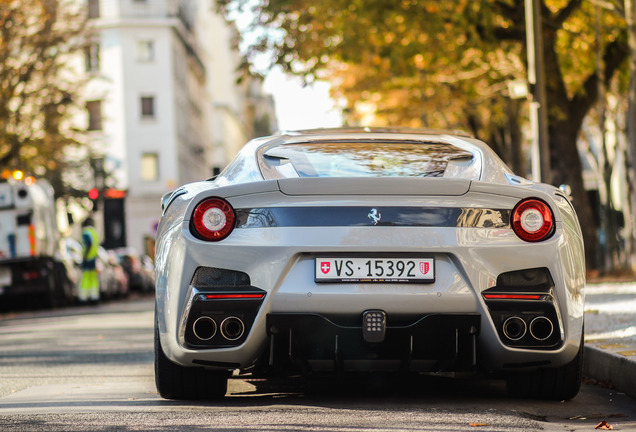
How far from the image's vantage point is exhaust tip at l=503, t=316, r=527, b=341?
587 centimetres

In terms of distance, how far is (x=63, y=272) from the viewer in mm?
25016

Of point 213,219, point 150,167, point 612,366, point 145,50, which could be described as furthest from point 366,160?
point 145,50

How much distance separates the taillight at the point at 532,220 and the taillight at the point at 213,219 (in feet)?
4.50

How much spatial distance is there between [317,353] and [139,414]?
0.92 metres

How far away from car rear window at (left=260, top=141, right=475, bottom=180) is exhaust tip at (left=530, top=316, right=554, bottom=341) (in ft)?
2.77

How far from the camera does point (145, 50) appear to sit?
2489 inches

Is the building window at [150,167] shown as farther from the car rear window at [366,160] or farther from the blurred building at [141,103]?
the car rear window at [366,160]

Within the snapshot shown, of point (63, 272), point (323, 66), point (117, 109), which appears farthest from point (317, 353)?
point (117, 109)

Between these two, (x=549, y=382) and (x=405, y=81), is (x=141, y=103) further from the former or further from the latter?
(x=549, y=382)

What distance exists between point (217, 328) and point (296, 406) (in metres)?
0.62

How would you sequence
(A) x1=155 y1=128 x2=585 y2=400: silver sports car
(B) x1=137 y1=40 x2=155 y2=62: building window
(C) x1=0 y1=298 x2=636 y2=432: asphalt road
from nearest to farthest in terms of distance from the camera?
(C) x1=0 y1=298 x2=636 y2=432: asphalt road
(A) x1=155 y1=128 x2=585 y2=400: silver sports car
(B) x1=137 y1=40 x2=155 y2=62: building window

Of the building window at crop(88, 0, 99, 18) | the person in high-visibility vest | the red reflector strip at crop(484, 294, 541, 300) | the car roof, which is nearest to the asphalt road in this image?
the red reflector strip at crop(484, 294, 541, 300)

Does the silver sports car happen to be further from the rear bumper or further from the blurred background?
the blurred background

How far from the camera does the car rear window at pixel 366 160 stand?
6.24 meters
